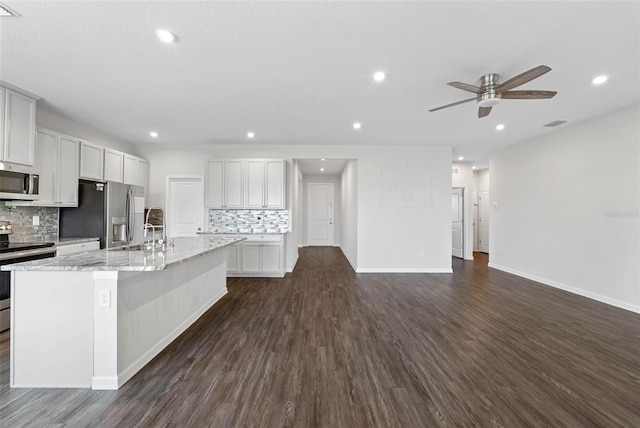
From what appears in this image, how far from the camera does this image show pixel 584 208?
4312 mm

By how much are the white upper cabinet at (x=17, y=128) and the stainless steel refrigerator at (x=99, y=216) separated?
0.89m

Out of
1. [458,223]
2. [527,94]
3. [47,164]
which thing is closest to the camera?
[527,94]

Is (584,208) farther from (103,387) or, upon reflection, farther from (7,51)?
(7,51)

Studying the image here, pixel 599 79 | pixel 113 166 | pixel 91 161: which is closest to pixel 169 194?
pixel 113 166

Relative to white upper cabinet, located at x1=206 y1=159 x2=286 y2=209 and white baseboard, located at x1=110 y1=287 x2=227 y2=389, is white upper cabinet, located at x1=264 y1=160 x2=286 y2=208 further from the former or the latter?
white baseboard, located at x1=110 y1=287 x2=227 y2=389

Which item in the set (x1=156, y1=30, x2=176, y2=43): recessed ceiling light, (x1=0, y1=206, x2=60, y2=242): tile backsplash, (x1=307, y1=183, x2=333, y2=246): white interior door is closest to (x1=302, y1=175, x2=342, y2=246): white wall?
(x1=307, y1=183, x2=333, y2=246): white interior door

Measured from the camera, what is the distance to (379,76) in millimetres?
2811

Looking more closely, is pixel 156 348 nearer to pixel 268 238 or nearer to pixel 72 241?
pixel 72 241

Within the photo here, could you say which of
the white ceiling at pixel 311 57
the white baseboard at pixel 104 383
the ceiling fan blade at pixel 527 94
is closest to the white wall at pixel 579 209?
the white ceiling at pixel 311 57

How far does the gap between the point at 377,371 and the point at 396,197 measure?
4124mm

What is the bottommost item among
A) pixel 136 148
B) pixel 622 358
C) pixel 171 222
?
pixel 622 358

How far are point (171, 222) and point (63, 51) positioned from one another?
3.86 meters

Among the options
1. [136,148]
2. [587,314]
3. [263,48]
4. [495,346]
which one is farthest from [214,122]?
[587,314]

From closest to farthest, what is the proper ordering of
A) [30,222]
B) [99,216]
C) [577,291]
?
[30,222], [99,216], [577,291]
